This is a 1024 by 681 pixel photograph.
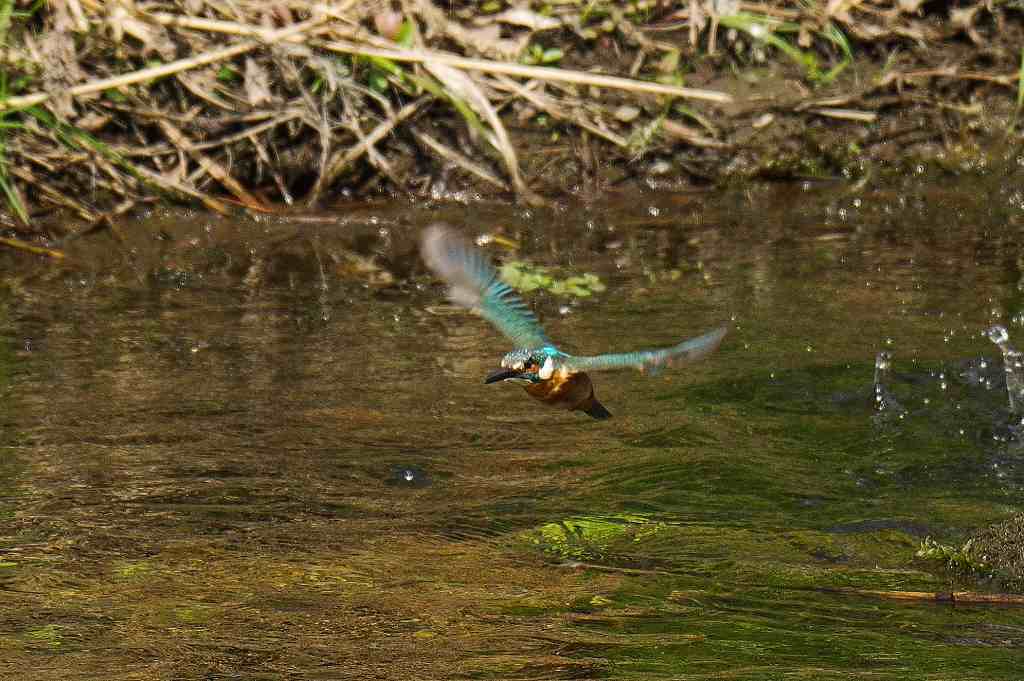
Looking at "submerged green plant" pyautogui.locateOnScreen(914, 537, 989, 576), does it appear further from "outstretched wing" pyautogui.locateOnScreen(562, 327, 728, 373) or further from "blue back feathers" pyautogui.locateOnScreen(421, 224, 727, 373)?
"outstretched wing" pyautogui.locateOnScreen(562, 327, 728, 373)

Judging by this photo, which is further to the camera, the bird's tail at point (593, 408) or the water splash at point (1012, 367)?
the water splash at point (1012, 367)

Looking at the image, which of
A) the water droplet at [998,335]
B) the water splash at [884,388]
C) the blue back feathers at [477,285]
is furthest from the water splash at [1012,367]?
the blue back feathers at [477,285]

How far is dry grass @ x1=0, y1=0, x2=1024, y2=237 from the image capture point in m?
7.20

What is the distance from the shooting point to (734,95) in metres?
7.96

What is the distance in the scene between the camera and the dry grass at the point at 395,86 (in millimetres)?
7195

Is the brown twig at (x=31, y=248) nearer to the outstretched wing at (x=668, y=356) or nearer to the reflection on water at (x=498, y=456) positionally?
the reflection on water at (x=498, y=456)

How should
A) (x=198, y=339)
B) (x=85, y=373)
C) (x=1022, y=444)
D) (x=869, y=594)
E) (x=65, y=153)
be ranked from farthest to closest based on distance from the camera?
(x=65, y=153), (x=198, y=339), (x=85, y=373), (x=1022, y=444), (x=869, y=594)

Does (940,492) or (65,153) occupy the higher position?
(65,153)

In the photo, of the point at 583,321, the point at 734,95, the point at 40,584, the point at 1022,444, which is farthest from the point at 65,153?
the point at 1022,444

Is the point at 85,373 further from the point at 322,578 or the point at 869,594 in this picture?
the point at 869,594

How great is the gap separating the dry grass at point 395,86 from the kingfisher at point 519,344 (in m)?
3.10

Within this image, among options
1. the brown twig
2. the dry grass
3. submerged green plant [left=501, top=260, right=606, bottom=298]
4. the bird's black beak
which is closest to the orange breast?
the bird's black beak

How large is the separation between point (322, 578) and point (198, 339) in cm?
234

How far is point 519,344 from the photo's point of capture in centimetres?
414
